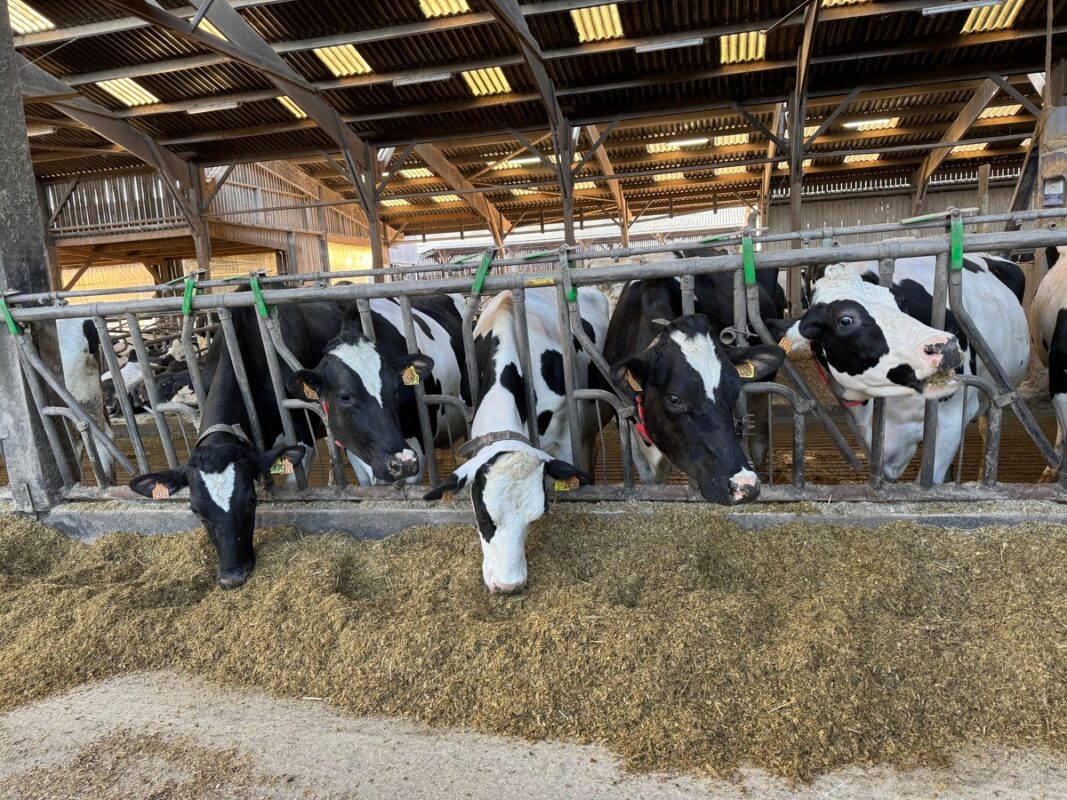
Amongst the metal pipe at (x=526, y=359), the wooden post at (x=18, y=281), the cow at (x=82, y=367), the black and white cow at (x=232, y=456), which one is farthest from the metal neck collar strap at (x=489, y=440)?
the cow at (x=82, y=367)

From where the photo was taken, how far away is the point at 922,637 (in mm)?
2453

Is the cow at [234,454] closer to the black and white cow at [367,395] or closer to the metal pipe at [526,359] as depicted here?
the black and white cow at [367,395]

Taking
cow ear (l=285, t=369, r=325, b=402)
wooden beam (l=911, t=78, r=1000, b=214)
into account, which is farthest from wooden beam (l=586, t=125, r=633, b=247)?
cow ear (l=285, t=369, r=325, b=402)

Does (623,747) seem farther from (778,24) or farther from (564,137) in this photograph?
(564,137)

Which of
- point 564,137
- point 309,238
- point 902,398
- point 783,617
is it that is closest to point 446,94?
point 564,137

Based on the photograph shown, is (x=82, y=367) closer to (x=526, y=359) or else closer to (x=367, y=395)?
(x=367, y=395)

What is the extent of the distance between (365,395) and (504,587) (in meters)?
1.30

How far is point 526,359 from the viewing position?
3.63m

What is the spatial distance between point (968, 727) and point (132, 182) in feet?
63.6

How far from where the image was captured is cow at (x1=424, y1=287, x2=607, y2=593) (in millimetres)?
2908

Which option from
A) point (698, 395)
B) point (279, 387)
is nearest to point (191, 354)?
point (279, 387)

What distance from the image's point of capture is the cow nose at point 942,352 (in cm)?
287

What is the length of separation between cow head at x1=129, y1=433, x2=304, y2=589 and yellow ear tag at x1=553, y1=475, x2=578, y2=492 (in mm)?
1639

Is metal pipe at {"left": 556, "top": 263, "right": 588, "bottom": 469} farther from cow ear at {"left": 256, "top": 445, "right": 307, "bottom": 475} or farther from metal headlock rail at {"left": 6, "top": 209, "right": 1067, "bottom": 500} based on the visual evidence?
cow ear at {"left": 256, "top": 445, "right": 307, "bottom": 475}
